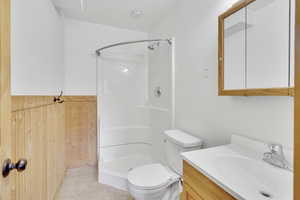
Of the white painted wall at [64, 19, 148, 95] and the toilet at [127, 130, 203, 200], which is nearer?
the toilet at [127, 130, 203, 200]

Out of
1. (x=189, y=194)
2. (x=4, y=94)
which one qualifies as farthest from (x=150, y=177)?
(x=4, y=94)

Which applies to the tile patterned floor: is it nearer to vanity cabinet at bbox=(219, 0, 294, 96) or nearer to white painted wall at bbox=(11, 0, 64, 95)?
white painted wall at bbox=(11, 0, 64, 95)

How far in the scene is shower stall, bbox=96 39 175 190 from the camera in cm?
229

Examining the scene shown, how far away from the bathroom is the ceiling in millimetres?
16

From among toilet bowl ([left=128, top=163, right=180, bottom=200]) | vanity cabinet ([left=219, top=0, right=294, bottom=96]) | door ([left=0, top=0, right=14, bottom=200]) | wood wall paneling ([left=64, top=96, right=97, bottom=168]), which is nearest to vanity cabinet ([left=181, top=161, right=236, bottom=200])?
toilet bowl ([left=128, top=163, right=180, bottom=200])

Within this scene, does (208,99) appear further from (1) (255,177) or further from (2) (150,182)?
(2) (150,182)

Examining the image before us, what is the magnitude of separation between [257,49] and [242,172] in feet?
2.68

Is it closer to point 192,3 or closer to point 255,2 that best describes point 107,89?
point 192,3

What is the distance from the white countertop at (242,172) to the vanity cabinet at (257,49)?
43 cm

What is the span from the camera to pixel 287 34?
85 centimetres
